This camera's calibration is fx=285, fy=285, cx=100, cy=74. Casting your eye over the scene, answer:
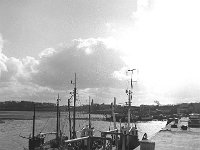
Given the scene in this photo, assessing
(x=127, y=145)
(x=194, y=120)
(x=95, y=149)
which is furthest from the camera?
(x=194, y=120)

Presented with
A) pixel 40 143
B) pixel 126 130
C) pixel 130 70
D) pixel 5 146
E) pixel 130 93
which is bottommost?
pixel 5 146

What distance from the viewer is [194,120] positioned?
6850 centimetres

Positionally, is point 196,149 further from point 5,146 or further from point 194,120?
point 5,146

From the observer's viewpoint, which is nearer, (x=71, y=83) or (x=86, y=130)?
(x=86, y=130)

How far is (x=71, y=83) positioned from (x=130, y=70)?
1183 cm

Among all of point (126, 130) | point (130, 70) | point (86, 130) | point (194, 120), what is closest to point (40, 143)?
point (86, 130)

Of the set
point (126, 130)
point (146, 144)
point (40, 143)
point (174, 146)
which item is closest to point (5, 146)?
point (40, 143)


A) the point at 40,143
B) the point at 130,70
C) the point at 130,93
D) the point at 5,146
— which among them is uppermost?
the point at 130,70

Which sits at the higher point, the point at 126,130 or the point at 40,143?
the point at 126,130

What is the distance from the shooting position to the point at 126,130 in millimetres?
43469

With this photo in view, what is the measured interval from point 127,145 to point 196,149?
396 inches

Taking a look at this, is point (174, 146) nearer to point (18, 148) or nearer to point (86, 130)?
point (86, 130)

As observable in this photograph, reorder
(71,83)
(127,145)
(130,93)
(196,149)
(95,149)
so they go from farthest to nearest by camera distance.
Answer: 1. (71,83)
2. (130,93)
3. (95,149)
4. (127,145)
5. (196,149)

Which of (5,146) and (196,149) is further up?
(196,149)
